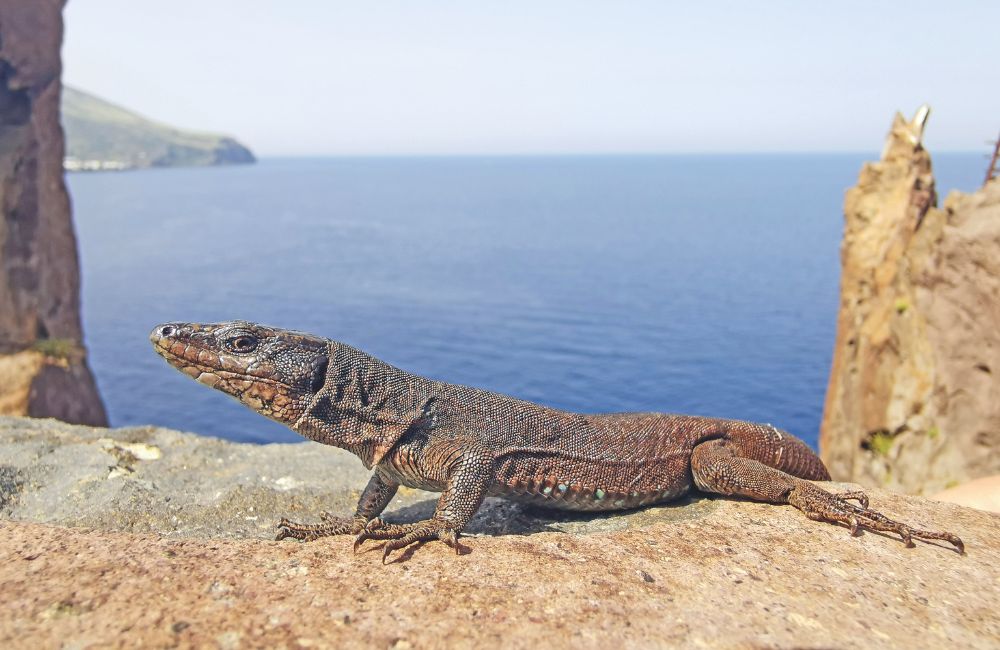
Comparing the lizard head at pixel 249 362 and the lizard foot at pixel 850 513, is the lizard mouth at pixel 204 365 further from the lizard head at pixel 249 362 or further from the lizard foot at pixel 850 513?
the lizard foot at pixel 850 513

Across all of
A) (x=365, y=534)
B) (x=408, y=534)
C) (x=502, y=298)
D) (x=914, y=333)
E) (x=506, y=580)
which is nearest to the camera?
(x=506, y=580)

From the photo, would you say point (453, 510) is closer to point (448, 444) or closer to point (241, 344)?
point (448, 444)

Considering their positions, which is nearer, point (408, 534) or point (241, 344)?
point (408, 534)

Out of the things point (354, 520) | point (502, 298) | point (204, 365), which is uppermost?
point (204, 365)

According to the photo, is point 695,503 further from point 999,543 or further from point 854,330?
point 854,330

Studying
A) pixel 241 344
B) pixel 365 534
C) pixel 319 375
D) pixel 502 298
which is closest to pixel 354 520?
pixel 365 534

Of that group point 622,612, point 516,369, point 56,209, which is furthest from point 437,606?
point 516,369

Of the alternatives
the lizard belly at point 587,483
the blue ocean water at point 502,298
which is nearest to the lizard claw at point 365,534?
the lizard belly at point 587,483
